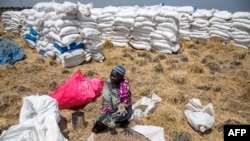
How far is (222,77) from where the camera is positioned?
5266mm

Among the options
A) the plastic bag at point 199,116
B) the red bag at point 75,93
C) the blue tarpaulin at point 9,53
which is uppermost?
the blue tarpaulin at point 9,53

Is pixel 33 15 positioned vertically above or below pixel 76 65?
above

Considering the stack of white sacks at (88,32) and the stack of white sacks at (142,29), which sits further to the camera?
the stack of white sacks at (142,29)

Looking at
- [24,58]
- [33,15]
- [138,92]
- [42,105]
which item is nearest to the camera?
[42,105]

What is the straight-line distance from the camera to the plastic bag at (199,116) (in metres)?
3.13

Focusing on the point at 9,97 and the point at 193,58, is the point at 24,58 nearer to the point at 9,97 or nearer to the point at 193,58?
the point at 9,97

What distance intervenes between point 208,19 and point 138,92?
5181 mm

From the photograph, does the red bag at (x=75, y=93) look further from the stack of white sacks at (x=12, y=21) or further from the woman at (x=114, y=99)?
the stack of white sacks at (x=12, y=21)

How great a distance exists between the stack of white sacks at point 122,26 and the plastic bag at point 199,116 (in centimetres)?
415

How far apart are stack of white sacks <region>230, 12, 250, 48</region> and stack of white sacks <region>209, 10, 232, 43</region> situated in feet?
0.48

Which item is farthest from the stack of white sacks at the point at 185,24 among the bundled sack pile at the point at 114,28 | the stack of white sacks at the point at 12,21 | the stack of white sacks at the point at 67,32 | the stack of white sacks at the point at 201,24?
the stack of white sacks at the point at 12,21

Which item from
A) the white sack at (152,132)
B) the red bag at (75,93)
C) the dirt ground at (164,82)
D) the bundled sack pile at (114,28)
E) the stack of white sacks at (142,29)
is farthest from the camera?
the stack of white sacks at (142,29)

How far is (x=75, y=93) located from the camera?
370 centimetres

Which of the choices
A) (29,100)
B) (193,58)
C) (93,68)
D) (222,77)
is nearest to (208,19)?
(193,58)
